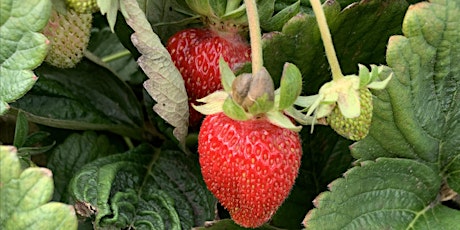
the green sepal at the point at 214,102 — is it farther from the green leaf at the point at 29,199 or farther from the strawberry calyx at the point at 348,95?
the green leaf at the point at 29,199

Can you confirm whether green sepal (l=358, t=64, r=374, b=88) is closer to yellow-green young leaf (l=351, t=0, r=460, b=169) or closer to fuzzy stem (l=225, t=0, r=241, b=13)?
yellow-green young leaf (l=351, t=0, r=460, b=169)

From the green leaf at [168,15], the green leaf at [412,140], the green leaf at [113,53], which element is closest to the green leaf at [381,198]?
the green leaf at [412,140]

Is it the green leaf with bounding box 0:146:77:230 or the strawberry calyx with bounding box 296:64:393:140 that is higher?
the strawberry calyx with bounding box 296:64:393:140

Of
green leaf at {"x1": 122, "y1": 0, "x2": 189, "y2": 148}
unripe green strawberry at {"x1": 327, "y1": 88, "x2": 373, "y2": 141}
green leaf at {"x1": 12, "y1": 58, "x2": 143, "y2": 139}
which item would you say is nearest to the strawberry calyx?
unripe green strawberry at {"x1": 327, "y1": 88, "x2": 373, "y2": 141}

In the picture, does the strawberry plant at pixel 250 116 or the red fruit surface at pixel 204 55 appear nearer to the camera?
the strawberry plant at pixel 250 116

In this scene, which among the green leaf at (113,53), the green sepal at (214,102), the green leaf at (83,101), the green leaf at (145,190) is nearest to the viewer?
the green sepal at (214,102)

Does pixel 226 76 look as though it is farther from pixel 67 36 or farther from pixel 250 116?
pixel 67 36

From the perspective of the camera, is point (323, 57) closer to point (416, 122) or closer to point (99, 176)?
point (416, 122)
